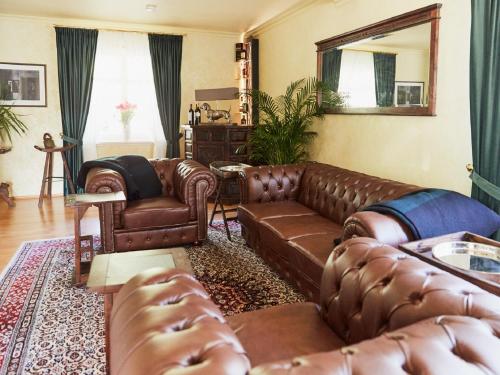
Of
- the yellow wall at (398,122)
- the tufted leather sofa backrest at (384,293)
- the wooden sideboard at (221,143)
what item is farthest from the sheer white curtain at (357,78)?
the tufted leather sofa backrest at (384,293)

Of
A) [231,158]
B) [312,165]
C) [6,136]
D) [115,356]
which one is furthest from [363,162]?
[6,136]

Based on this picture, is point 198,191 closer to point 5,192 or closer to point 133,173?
point 133,173

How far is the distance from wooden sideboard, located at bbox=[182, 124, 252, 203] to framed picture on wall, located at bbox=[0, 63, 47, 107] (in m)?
2.47

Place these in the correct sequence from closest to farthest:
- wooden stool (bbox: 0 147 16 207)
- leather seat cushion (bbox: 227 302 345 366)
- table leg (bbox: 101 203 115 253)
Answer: leather seat cushion (bbox: 227 302 345 366) < table leg (bbox: 101 203 115 253) < wooden stool (bbox: 0 147 16 207)

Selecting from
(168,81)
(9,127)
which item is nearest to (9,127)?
(9,127)

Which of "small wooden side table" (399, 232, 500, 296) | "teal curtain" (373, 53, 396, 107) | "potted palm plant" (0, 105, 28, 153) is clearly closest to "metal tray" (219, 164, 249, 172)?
"teal curtain" (373, 53, 396, 107)

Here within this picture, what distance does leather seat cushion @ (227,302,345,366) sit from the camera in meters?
1.47

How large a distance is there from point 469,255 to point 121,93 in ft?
19.8

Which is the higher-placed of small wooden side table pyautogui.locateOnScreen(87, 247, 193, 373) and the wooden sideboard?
the wooden sideboard

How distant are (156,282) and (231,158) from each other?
465cm

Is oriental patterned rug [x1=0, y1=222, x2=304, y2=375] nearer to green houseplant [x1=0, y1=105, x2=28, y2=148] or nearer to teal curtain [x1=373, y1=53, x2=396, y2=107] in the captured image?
teal curtain [x1=373, y1=53, x2=396, y2=107]

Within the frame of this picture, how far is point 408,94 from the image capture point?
11.0 feet

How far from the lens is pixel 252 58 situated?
678 centimetres

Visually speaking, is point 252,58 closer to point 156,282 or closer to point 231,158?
point 231,158
